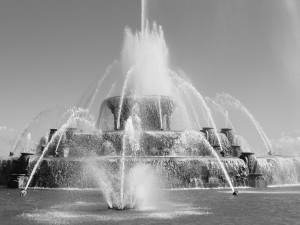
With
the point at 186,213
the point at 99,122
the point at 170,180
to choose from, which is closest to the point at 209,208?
the point at 186,213

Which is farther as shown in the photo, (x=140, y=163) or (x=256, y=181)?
(x=256, y=181)

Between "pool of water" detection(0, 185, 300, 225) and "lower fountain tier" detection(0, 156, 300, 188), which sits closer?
"pool of water" detection(0, 185, 300, 225)

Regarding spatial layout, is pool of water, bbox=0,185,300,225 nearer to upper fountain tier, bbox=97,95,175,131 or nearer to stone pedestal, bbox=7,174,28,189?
stone pedestal, bbox=7,174,28,189

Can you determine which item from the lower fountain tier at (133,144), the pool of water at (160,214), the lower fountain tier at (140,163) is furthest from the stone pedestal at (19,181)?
the pool of water at (160,214)

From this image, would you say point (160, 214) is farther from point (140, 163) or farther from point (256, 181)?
point (256, 181)

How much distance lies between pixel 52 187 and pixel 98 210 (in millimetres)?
16376

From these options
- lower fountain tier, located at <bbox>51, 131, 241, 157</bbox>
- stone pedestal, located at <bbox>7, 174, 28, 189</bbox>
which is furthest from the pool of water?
lower fountain tier, located at <bbox>51, 131, 241, 157</bbox>

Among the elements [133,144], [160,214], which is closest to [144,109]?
[133,144]

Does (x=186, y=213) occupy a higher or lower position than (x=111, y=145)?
lower

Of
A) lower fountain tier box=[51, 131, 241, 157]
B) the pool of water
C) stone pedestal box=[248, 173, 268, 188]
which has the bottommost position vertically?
the pool of water

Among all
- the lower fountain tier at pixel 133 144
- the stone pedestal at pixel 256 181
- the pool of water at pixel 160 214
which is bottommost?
the pool of water at pixel 160 214

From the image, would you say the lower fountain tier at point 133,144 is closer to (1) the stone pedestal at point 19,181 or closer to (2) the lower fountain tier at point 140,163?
(2) the lower fountain tier at point 140,163

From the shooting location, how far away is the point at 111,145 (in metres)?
37.3

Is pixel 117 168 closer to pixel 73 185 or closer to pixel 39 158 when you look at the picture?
pixel 73 185
